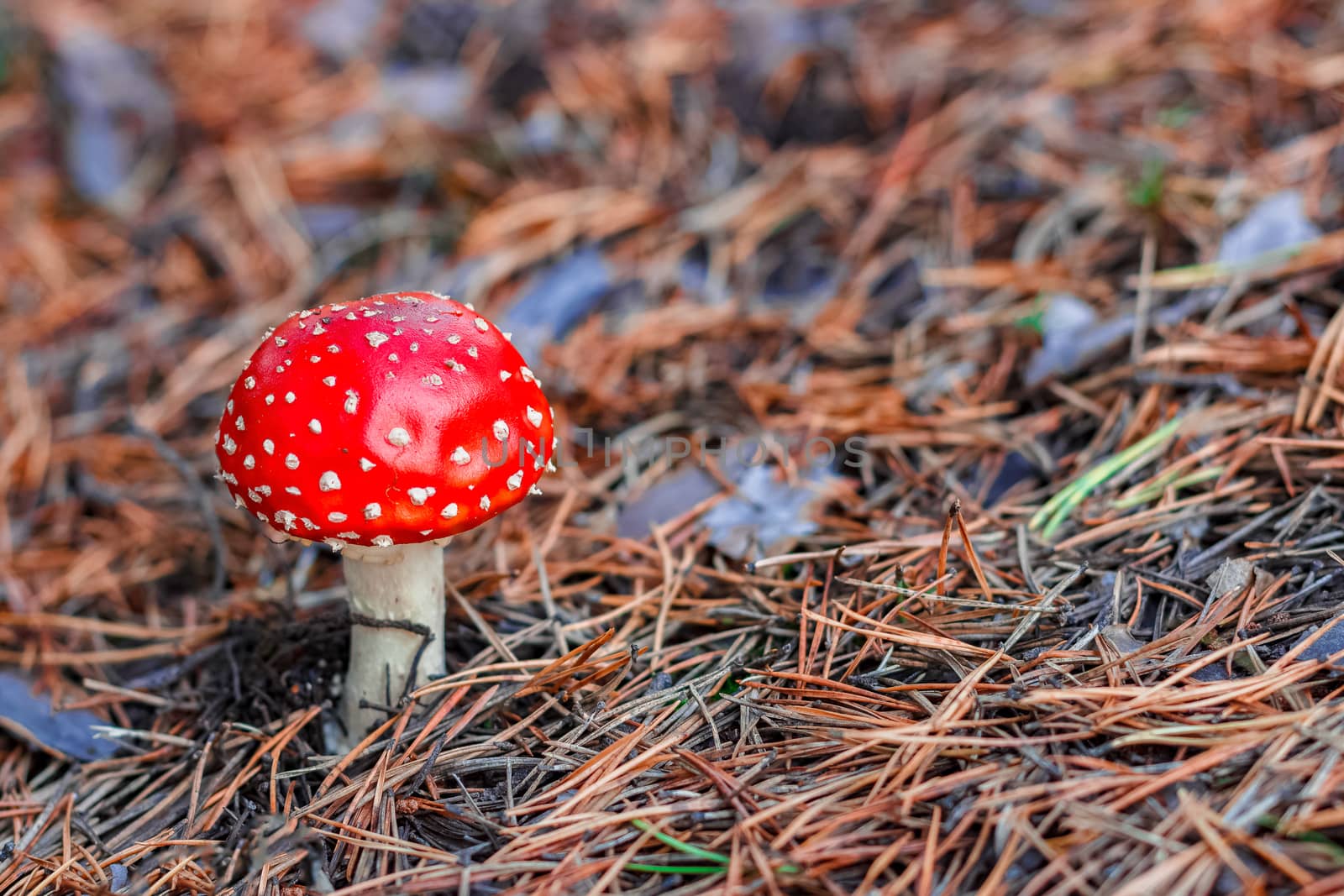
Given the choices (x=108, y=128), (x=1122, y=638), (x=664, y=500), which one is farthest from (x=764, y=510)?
(x=108, y=128)

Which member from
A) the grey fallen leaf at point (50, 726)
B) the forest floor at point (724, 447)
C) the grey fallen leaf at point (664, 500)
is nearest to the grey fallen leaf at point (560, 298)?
the forest floor at point (724, 447)

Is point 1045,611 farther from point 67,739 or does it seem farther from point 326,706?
point 67,739

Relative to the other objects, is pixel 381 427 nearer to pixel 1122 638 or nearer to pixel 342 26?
pixel 1122 638

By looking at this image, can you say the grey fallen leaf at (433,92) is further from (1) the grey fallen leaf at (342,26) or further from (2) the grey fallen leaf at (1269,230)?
(2) the grey fallen leaf at (1269,230)

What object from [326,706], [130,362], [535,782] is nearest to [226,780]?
[326,706]

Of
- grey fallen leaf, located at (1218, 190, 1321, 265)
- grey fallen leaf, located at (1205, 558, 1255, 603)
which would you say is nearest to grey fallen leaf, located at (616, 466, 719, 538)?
grey fallen leaf, located at (1205, 558, 1255, 603)
